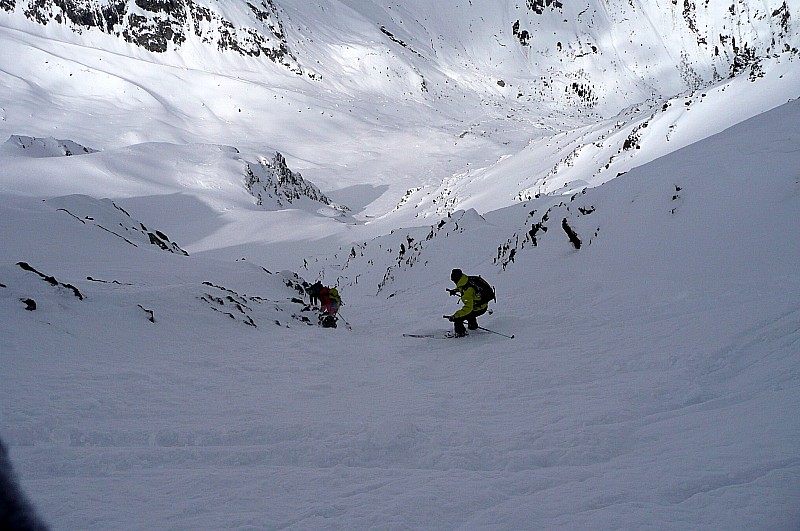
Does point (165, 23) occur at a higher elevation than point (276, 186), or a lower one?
higher

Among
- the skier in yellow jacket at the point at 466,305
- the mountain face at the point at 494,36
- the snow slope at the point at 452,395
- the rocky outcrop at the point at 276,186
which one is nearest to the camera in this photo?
the snow slope at the point at 452,395

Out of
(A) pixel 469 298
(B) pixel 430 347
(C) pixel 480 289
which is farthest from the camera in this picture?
(C) pixel 480 289

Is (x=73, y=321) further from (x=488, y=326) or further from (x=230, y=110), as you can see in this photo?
(x=230, y=110)

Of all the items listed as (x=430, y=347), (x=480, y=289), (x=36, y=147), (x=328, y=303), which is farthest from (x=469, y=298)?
(x=36, y=147)

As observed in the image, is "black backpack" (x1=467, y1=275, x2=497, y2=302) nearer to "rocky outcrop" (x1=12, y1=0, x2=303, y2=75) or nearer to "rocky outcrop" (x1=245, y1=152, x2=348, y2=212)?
"rocky outcrop" (x1=245, y1=152, x2=348, y2=212)

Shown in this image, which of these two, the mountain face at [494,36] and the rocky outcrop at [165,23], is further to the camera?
the mountain face at [494,36]

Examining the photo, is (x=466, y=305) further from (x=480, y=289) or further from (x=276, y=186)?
(x=276, y=186)

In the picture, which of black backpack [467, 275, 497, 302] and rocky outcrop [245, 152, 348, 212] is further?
rocky outcrop [245, 152, 348, 212]

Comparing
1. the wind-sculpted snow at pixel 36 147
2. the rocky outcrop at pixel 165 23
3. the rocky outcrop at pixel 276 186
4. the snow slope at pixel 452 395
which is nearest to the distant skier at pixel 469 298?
the snow slope at pixel 452 395

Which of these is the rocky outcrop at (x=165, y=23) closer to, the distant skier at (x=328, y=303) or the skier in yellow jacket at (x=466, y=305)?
the distant skier at (x=328, y=303)

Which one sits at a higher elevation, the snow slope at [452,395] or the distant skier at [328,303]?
the distant skier at [328,303]

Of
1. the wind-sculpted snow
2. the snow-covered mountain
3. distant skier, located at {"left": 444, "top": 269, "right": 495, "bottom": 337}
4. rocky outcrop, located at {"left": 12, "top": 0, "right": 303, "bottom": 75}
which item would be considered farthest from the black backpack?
rocky outcrop, located at {"left": 12, "top": 0, "right": 303, "bottom": 75}

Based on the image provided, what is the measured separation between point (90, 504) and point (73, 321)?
11.4 feet

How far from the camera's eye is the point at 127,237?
11906 millimetres
